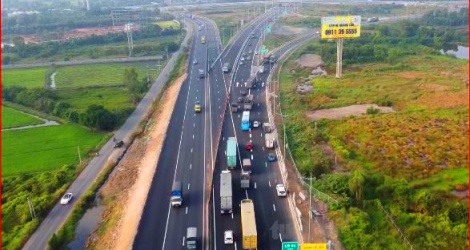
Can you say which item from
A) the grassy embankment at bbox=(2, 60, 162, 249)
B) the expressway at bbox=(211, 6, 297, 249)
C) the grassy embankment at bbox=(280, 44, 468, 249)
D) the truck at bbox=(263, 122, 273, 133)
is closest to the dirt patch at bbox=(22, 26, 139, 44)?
the grassy embankment at bbox=(2, 60, 162, 249)

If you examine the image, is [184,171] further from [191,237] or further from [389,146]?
[389,146]

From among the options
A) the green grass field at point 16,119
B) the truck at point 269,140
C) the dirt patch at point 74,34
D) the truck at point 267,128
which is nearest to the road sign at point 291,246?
the truck at point 269,140

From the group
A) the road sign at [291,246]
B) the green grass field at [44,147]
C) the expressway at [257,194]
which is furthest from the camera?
the green grass field at [44,147]

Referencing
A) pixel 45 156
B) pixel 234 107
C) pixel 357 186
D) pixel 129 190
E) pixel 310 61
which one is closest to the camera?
pixel 357 186

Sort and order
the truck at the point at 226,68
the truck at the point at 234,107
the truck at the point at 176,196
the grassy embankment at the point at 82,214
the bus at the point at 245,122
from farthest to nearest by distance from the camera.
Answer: the truck at the point at 226,68 < the truck at the point at 234,107 < the bus at the point at 245,122 < the truck at the point at 176,196 < the grassy embankment at the point at 82,214

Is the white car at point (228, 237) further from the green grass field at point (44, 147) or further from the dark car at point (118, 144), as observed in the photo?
the green grass field at point (44, 147)

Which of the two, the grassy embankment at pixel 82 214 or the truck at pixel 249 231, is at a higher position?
the truck at pixel 249 231

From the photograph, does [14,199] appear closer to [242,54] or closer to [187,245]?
[187,245]

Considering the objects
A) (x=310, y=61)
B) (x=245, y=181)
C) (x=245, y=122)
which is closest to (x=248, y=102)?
(x=245, y=122)
